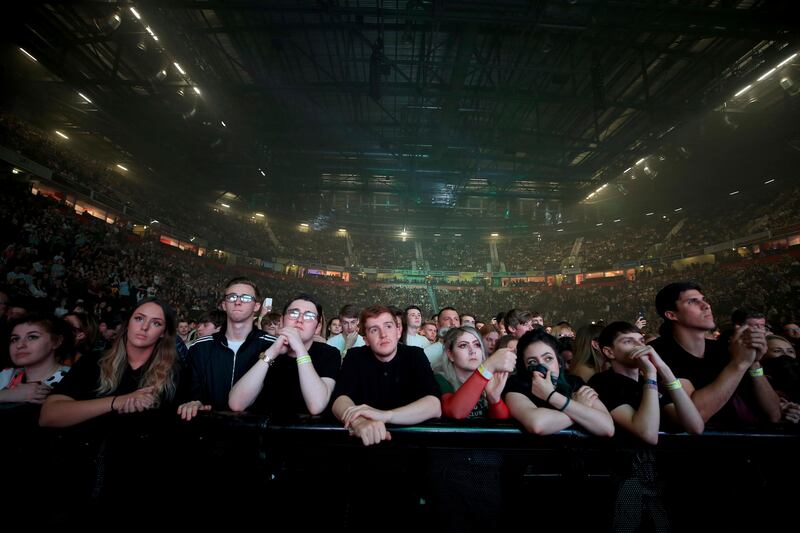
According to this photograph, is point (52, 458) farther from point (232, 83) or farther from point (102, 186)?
point (102, 186)

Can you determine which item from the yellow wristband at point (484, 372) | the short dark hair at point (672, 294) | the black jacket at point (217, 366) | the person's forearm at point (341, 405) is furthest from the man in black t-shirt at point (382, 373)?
the short dark hair at point (672, 294)

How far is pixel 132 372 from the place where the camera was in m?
2.15

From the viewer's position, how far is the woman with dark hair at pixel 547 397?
4.71ft

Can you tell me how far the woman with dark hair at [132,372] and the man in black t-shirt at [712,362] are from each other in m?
3.43

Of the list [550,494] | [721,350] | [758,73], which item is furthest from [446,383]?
[758,73]

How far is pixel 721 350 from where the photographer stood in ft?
7.55

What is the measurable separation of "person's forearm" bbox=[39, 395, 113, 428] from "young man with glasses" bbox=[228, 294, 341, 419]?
0.64 m

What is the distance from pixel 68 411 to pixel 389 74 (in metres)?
8.89

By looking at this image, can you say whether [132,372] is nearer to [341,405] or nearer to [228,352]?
[228,352]

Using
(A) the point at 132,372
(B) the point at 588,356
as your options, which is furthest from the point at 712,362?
(A) the point at 132,372

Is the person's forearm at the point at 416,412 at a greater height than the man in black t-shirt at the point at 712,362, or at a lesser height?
lesser

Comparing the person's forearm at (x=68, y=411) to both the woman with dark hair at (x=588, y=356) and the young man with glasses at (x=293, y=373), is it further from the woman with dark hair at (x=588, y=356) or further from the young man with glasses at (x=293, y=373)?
the woman with dark hair at (x=588, y=356)

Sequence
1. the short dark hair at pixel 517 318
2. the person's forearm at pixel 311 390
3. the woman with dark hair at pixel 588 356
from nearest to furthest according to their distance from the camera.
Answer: the person's forearm at pixel 311 390
the woman with dark hair at pixel 588 356
the short dark hair at pixel 517 318

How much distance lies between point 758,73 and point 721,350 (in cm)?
1066
